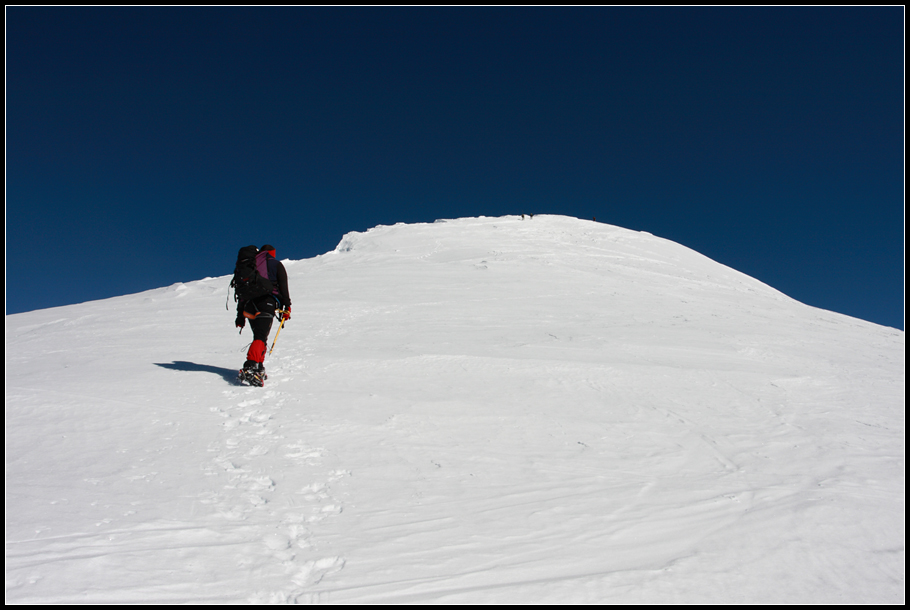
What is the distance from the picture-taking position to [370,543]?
3.06 m

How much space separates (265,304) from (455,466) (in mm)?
3569

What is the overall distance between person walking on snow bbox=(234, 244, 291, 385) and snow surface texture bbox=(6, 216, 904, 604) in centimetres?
61

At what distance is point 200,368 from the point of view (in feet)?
21.8

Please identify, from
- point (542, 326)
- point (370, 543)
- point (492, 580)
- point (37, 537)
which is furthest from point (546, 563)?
point (542, 326)

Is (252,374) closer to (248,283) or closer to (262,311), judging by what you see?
(262,311)

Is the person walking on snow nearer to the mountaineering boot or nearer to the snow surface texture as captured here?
the mountaineering boot

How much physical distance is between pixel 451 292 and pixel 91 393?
7.89 m

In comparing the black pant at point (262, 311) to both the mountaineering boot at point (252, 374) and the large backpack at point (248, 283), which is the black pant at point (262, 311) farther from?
the mountaineering boot at point (252, 374)

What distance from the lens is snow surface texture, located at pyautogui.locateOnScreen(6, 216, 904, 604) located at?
9.12 ft

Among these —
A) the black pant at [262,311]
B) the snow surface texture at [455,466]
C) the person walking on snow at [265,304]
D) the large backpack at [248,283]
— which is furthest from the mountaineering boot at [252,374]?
the large backpack at [248,283]

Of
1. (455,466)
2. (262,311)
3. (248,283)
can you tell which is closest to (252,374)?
(262,311)

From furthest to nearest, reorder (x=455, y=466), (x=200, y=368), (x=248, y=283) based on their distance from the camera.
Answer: (x=200, y=368)
(x=248, y=283)
(x=455, y=466)

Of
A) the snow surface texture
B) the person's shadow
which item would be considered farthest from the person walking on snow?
the snow surface texture

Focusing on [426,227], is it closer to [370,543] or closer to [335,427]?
[335,427]
